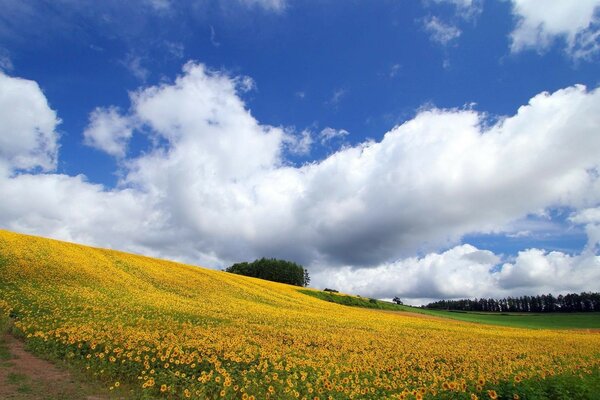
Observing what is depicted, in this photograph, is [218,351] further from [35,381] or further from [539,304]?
[539,304]

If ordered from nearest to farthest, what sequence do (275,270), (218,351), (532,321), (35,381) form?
(35,381) → (218,351) → (532,321) → (275,270)

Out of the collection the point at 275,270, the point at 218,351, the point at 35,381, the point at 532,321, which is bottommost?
the point at 35,381

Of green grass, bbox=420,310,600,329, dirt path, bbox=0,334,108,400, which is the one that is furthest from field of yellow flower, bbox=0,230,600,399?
green grass, bbox=420,310,600,329

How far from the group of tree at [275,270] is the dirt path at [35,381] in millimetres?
127920

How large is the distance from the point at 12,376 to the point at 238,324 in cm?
1225

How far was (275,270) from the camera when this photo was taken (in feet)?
465

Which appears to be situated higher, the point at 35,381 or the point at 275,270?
the point at 275,270

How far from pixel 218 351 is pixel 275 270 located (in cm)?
12992

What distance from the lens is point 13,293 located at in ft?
73.3

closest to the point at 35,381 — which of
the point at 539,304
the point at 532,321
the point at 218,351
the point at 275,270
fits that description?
the point at 218,351

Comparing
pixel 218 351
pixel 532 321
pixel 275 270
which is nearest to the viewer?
pixel 218 351

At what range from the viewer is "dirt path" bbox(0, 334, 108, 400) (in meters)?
10.1

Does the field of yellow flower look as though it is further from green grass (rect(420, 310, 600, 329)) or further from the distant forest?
the distant forest

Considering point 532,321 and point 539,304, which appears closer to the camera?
point 532,321
